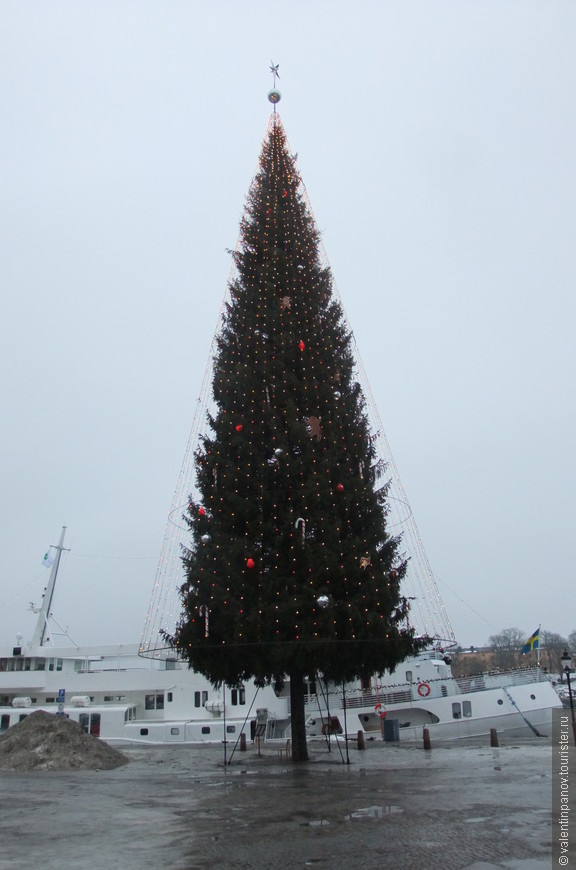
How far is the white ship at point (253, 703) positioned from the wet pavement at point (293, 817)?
11169 millimetres

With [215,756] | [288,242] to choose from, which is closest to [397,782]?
[215,756]

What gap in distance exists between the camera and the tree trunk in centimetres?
2044

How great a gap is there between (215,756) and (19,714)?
14.1 m

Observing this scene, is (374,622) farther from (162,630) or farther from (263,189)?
(263,189)

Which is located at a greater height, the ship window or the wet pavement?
the ship window

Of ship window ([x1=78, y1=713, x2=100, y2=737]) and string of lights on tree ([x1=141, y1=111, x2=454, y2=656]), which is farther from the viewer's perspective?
ship window ([x1=78, y1=713, x2=100, y2=737])

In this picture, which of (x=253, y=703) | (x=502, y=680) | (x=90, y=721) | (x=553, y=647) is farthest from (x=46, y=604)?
(x=553, y=647)

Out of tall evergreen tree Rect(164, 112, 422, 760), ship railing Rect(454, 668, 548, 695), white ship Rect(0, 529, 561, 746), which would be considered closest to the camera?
tall evergreen tree Rect(164, 112, 422, 760)

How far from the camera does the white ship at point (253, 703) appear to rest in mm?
30172

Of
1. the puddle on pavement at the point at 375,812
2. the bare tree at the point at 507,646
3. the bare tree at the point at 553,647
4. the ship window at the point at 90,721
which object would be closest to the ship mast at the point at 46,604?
the ship window at the point at 90,721

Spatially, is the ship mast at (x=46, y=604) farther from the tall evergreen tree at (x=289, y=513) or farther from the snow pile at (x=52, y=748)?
the tall evergreen tree at (x=289, y=513)

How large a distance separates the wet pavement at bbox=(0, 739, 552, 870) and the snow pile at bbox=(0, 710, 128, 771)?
2.36 meters

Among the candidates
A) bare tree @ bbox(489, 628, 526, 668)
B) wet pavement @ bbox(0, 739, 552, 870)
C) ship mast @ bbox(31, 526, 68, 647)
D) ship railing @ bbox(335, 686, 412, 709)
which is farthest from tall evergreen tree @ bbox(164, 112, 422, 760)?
bare tree @ bbox(489, 628, 526, 668)

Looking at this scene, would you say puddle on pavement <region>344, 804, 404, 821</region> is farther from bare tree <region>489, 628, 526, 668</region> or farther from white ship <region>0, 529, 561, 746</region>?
bare tree <region>489, 628, 526, 668</region>
